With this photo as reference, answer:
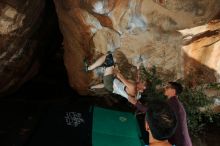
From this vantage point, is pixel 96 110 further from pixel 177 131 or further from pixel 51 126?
pixel 177 131

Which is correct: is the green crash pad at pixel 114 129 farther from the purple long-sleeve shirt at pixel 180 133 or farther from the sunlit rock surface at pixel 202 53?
the purple long-sleeve shirt at pixel 180 133

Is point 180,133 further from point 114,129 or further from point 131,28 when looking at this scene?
point 131,28

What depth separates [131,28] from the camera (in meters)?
6.41

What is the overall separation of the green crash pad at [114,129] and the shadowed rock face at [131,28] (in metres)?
1.03

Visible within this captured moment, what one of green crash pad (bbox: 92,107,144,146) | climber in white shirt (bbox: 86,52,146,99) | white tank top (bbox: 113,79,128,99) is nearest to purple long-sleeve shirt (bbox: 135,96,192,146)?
climber in white shirt (bbox: 86,52,146,99)

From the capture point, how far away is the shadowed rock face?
6176 millimetres

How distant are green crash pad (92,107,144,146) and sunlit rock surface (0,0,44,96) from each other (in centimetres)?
221

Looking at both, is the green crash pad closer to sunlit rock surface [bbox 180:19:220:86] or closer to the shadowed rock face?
the shadowed rock face

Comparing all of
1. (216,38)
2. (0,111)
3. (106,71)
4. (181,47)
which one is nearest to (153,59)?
(181,47)

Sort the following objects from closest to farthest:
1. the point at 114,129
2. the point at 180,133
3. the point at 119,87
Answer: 1. the point at 180,133
2. the point at 119,87
3. the point at 114,129

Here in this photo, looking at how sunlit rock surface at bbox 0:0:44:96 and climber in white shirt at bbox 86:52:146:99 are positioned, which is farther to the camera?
sunlit rock surface at bbox 0:0:44:96

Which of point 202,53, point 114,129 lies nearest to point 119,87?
point 114,129

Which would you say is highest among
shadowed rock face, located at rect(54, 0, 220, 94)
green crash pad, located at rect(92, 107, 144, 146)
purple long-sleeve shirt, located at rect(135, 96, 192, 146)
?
shadowed rock face, located at rect(54, 0, 220, 94)

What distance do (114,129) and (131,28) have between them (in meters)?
1.90
